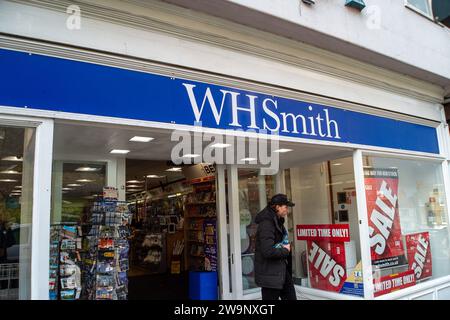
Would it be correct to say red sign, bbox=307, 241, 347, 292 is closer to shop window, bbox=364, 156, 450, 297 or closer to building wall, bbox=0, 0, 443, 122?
shop window, bbox=364, 156, 450, 297

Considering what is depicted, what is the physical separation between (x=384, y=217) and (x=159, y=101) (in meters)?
3.81

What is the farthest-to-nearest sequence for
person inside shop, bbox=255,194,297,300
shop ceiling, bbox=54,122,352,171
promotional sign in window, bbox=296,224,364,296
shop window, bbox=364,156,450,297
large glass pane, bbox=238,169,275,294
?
large glass pane, bbox=238,169,275,294
shop window, bbox=364,156,450,297
promotional sign in window, bbox=296,224,364,296
person inside shop, bbox=255,194,297,300
shop ceiling, bbox=54,122,352,171

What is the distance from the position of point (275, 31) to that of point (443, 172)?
4.23 meters

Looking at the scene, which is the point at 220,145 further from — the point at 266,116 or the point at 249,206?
the point at 249,206

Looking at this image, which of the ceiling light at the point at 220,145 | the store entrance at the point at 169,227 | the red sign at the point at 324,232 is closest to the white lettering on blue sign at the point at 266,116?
the ceiling light at the point at 220,145

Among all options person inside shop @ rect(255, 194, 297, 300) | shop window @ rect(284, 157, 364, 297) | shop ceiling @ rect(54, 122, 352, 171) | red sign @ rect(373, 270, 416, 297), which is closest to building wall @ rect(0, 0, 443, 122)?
shop ceiling @ rect(54, 122, 352, 171)

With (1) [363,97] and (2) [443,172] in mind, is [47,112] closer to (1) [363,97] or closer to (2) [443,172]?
(1) [363,97]

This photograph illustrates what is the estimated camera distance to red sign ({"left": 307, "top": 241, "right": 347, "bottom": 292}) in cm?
534

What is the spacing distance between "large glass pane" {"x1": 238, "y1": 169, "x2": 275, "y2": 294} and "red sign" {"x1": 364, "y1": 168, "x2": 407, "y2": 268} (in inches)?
60.4

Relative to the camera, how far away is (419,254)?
6000mm

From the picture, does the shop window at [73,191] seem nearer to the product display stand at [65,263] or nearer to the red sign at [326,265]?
the product display stand at [65,263]

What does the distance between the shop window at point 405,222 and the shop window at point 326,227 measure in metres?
0.30

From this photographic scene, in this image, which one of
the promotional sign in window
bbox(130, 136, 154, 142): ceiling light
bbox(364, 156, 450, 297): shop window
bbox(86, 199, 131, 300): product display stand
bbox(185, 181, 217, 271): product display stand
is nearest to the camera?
bbox(130, 136, 154, 142): ceiling light

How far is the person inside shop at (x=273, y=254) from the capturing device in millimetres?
3980
